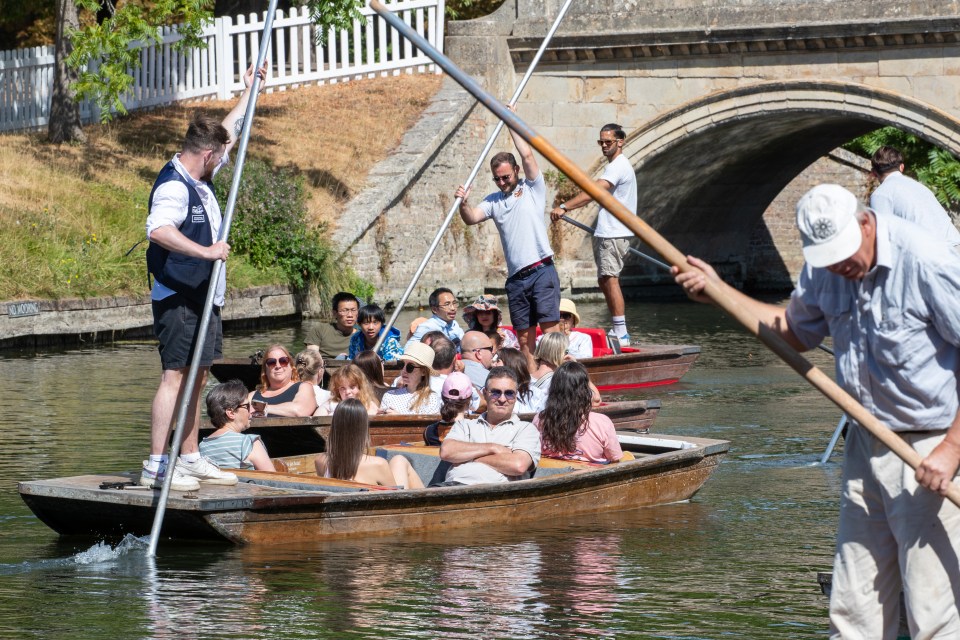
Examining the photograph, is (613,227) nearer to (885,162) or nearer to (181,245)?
(885,162)

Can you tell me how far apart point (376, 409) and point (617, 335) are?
3769 mm

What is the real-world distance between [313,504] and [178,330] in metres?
0.83

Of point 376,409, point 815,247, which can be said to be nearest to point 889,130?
point 376,409

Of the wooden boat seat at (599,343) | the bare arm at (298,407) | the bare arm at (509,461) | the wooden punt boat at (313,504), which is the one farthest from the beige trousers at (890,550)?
the wooden boat seat at (599,343)

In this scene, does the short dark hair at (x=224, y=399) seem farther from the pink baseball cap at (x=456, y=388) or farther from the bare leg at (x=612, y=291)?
the bare leg at (x=612, y=291)

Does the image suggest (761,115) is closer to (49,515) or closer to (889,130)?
(889,130)

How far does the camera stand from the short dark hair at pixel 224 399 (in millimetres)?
6621

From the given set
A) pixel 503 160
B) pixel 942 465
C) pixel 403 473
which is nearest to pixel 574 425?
pixel 403 473

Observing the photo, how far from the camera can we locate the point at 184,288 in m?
5.98

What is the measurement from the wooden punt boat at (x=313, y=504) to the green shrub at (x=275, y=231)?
9070mm

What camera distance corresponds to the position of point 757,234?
22.8m

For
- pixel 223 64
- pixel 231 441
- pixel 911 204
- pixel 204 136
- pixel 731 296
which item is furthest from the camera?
pixel 223 64

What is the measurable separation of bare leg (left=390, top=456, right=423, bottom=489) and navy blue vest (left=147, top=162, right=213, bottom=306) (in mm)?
1109

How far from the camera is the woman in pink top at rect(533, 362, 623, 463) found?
264 inches
